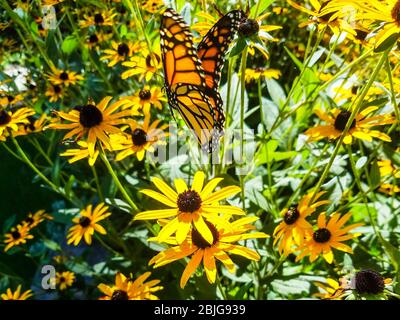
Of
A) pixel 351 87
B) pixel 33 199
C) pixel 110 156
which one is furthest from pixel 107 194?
pixel 33 199

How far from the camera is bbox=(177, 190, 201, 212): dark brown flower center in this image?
875 mm

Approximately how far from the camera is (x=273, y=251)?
1294mm

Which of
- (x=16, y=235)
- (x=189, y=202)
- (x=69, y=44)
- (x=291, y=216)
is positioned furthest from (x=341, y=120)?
(x=16, y=235)

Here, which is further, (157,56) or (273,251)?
(157,56)

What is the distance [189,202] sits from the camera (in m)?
0.88

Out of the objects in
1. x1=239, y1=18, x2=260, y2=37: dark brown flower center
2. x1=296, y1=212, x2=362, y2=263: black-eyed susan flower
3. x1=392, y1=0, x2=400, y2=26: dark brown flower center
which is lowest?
x1=296, y1=212, x2=362, y2=263: black-eyed susan flower

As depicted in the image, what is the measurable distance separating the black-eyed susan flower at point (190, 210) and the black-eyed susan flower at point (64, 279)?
3.87ft

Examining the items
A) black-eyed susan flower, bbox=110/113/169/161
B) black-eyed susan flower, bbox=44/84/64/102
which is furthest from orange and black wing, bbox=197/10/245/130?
black-eyed susan flower, bbox=44/84/64/102

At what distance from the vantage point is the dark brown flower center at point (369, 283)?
2.79 feet

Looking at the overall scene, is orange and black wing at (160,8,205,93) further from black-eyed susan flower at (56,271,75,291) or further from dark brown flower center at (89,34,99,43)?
black-eyed susan flower at (56,271,75,291)

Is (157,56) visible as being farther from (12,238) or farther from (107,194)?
(12,238)

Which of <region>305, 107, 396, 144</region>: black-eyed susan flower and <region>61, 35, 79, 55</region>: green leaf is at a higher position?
<region>61, 35, 79, 55</region>: green leaf

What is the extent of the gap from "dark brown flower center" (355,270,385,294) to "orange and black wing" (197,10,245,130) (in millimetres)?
516
